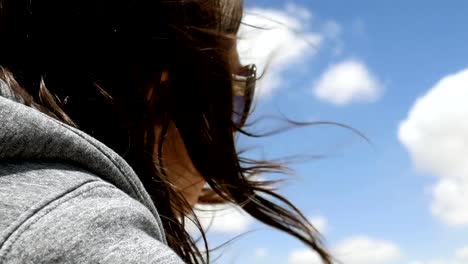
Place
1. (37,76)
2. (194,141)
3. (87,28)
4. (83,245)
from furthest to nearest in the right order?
(194,141)
(87,28)
(37,76)
(83,245)

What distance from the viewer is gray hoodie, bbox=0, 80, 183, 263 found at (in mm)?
667

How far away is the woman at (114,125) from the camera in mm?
687

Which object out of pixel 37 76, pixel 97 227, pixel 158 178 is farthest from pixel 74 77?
pixel 97 227

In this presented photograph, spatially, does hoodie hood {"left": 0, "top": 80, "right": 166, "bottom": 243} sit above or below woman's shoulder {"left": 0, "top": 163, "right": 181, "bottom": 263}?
above

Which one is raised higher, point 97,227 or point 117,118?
point 117,118

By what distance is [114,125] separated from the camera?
3.73ft

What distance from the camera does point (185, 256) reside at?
4.31 feet

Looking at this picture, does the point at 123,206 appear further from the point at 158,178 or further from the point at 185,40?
the point at 185,40

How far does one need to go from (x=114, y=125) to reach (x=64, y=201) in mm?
437

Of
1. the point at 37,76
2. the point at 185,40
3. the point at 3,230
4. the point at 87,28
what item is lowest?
the point at 3,230

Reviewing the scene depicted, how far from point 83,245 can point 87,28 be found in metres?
0.60

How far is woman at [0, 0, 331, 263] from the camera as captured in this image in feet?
2.25

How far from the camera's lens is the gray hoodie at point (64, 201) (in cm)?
67

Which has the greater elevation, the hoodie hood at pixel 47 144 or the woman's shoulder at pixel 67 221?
the hoodie hood at pixel 47 144
